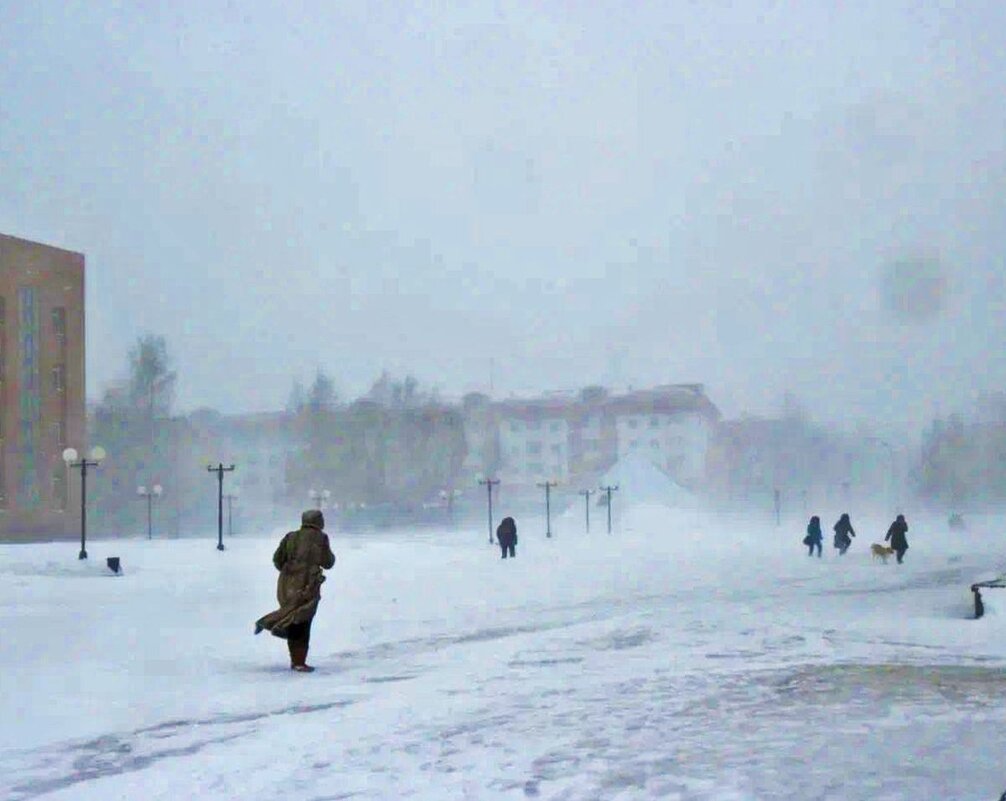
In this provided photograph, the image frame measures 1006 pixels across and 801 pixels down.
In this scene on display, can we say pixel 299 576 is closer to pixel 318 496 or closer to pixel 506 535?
pixel 506 535

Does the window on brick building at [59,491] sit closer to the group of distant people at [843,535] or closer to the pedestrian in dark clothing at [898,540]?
the group of distant people at [843,535]

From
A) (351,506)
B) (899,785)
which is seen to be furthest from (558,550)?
(351,506)

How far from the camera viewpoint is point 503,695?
11453 mm

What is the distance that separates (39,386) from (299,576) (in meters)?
59.6

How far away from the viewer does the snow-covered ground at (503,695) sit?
7742mm

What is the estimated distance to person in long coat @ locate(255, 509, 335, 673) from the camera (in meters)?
12.9

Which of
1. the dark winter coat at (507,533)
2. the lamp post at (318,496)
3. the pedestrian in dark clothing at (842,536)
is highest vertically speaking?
the lamp post at (318,496)

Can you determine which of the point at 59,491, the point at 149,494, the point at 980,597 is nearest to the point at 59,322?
the point at 59,491

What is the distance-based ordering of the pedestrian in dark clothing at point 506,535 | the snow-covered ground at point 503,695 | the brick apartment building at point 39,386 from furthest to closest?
the brick apartment building at point 39,386
the pedestrian in dark clothing at point 506,535
the snow-covered ground at point 503,695

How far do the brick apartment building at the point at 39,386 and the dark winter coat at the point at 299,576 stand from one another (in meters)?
55.2

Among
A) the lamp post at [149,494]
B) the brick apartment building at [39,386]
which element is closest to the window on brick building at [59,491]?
the brick apartment building at [39,386]

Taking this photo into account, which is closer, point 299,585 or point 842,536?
point 299,585

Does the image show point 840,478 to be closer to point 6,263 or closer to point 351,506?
point 351,506

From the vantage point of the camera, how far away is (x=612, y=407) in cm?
13600
